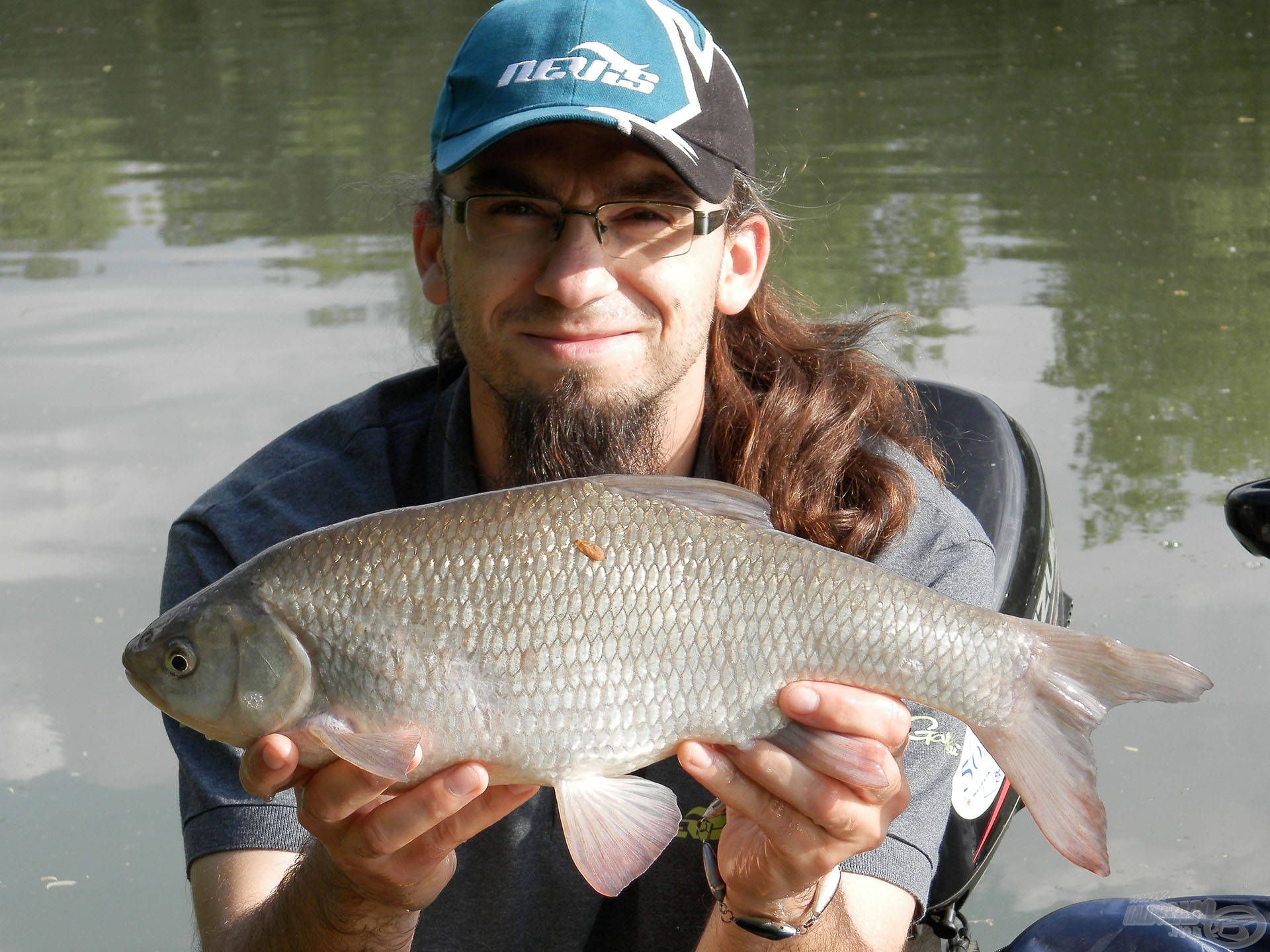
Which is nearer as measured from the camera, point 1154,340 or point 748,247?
point 748,247

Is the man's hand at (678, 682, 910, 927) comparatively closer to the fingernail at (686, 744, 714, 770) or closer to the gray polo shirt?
the fingernail at (686, 744, 714, 770)

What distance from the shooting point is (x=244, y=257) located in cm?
873

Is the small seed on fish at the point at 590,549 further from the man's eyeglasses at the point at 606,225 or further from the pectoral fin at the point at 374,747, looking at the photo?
the man's eyeglasses at the point at 606,225

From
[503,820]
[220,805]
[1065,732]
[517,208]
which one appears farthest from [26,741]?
[1065,732]

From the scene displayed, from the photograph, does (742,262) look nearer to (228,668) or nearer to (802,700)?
(802,700)

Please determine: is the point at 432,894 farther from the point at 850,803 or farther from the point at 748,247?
the point at 748,247

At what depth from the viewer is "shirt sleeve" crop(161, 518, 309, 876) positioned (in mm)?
2520

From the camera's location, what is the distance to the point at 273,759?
193 centimetres

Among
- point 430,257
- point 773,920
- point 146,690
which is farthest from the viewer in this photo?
point 430,257

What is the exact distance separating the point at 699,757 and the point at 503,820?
28.2 inches

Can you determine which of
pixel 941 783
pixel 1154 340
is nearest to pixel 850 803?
pixel 941 783

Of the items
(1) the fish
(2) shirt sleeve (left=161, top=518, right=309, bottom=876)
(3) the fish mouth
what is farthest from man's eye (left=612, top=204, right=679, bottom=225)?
(3) the fish mouth

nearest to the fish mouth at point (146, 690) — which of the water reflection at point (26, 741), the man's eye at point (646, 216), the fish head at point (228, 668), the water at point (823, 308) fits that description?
the fish head at point (228, 668)

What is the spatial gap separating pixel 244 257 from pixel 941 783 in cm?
703
